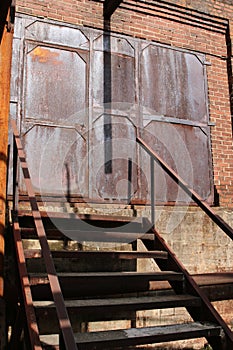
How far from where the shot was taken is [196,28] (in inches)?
250

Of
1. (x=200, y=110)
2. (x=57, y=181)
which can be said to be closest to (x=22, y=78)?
(x=57, y=181)

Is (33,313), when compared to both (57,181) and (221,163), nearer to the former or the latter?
(57,181)

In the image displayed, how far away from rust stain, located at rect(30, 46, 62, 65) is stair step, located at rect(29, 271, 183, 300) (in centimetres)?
319

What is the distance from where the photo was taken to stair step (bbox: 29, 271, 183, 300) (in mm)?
3008

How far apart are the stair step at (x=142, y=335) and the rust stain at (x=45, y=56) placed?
3.75 m

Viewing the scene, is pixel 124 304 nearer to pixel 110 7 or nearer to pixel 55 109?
pixel 55 109

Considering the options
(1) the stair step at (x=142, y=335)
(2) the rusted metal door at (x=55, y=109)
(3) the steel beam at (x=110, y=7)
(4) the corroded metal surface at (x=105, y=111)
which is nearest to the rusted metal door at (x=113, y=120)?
(4) the corroded metal surface at (x=105, y=111)

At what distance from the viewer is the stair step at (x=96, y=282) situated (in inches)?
118

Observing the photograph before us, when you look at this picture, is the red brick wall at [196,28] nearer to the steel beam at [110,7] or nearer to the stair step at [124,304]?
the steel beam at [110,7]

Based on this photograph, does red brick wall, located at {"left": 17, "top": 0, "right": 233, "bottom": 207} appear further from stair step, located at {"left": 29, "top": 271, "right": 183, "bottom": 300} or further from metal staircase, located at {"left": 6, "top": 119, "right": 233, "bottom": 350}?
stair step, located at {"left": 29, "top": 271, "right": 183, "bottom": 300}

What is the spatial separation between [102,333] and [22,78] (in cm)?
351

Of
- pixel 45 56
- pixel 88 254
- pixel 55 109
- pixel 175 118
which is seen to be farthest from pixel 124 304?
pixel 45 56

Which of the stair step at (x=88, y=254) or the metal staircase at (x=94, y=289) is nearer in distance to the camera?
the metal staircase at (x=94, y=289)

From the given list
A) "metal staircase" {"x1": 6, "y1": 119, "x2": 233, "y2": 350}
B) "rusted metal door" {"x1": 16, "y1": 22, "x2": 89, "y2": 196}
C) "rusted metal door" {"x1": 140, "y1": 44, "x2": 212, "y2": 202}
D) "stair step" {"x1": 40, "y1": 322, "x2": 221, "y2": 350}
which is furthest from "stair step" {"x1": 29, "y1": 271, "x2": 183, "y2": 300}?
"rusted metal door" {"x1": 140, "y1": 44, "x2": 212, "y2": 202}
